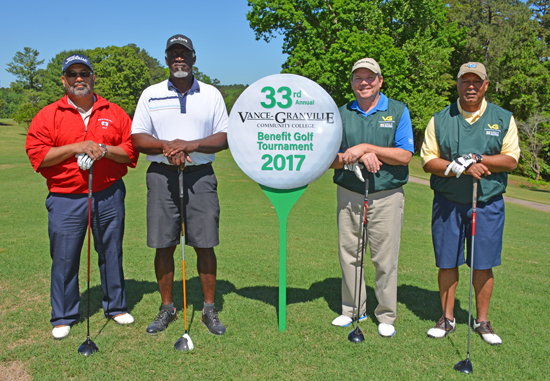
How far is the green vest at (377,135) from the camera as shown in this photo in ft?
12.5

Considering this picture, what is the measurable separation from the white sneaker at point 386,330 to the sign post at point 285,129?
148 cm

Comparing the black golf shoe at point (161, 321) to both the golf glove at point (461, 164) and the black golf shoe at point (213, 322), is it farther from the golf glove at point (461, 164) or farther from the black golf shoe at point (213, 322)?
the golf glove at point (461, 164)

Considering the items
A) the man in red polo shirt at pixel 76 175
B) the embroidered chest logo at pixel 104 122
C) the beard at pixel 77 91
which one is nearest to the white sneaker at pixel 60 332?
the man in red polo shirt at pixel 76 175

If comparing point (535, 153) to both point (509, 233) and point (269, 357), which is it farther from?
point (269, 357)

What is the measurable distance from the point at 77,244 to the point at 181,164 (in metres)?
1.29

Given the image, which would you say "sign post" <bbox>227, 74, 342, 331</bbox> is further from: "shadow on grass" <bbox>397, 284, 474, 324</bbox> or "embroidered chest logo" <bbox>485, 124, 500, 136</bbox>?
"shadow on grass" <bbox>397, 284, 474, 324</bbox>

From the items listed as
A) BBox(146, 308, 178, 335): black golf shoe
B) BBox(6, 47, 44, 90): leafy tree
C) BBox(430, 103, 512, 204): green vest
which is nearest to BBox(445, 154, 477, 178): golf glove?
BBox(430, 103, 512, 204): green vest

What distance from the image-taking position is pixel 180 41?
3822 millimetres

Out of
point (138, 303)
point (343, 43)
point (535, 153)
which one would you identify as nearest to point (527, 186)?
point (535, 153)

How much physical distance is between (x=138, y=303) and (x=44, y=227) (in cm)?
479

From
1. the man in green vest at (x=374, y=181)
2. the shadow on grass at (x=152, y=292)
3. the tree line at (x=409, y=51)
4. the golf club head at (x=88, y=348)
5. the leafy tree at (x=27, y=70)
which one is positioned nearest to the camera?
the golf club head at (x=88, y=348)

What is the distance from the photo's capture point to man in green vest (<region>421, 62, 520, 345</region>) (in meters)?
3.74

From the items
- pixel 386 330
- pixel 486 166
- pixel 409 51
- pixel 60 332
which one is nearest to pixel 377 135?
pixel 486 166

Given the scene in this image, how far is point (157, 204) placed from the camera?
3.93 meters
